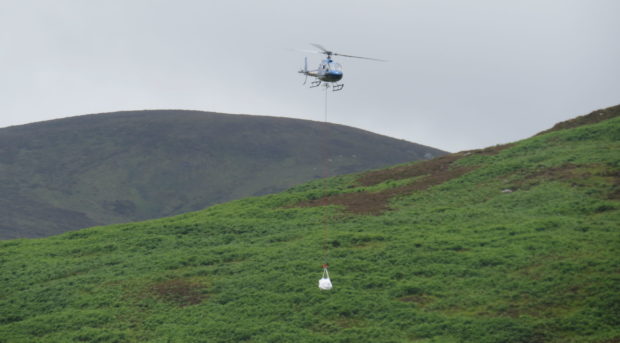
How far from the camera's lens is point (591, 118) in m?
62.4

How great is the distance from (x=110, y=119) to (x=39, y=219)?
52771 millimetres

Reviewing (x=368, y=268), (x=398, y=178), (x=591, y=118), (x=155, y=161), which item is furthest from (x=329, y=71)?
(x=155, y=161)

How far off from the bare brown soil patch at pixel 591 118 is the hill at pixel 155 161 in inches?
3519

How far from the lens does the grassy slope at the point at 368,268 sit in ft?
98.9

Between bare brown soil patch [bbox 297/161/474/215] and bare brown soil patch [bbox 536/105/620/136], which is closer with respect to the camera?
bare brown soil patch [bbox 297/161/474/215]

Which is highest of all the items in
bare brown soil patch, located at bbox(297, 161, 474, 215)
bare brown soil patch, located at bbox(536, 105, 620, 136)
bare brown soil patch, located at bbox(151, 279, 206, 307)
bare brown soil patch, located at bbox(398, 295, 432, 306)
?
bare brown soil patch, located at bbox(536, 105, 620, 136)

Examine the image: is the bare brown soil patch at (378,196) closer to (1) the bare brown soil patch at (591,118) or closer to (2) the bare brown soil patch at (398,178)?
Result: (2) the bare brown soil patch at (398,178)

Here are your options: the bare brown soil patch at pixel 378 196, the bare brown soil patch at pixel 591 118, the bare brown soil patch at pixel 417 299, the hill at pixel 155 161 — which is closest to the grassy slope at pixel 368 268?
the bare brown soil patch at pixel 417 299

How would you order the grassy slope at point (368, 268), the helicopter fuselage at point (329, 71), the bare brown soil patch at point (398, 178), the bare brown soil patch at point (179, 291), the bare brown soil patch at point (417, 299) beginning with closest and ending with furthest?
the grassy slope at point (368, 268), the bare brown soil patch at point (417, 299), the bare brown soil patch at point (179, 291), the helicopter fuselage at point (329, 71), the bare brown soil patch at point (398, 178)

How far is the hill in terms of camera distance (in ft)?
476

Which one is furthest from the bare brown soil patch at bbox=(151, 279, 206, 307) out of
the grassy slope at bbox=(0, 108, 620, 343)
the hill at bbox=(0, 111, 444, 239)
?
the hill at bbox=(0, 111, 444, 239)

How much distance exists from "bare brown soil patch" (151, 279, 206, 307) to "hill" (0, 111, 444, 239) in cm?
9745

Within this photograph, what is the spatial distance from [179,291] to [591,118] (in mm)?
39491

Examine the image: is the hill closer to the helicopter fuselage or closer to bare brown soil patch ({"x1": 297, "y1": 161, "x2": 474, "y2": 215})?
bare brown soil patch ({"x1": 297, "y1": 161, "x2": 474, "y2": 215})
